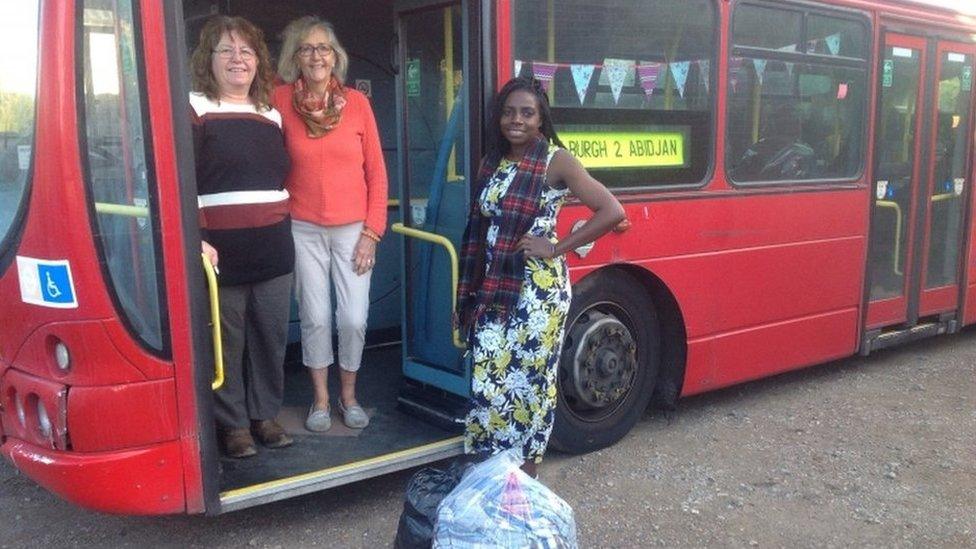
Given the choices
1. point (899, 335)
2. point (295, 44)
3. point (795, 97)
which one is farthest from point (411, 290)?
point (899, 335)

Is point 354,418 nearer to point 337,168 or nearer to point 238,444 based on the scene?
point 238,444

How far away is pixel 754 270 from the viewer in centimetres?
505

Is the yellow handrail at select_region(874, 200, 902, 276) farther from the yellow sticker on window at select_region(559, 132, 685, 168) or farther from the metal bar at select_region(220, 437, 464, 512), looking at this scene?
the metal bar at select_region(220, 437, 464, 512)

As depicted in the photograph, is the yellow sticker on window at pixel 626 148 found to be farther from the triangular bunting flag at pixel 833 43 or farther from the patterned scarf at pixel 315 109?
the triangular bunting flag at pixel 833 43

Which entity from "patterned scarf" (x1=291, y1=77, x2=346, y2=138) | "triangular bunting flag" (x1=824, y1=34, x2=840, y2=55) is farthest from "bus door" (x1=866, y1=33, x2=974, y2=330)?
"patterned scarf" (x1=291, y1=77, x2=346, y2=138)

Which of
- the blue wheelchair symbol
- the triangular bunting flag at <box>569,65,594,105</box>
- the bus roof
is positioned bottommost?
the blue wheelchair symbol

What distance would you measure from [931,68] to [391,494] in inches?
179

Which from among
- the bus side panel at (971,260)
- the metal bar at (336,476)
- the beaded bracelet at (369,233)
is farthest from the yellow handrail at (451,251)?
the bus side panel at (971,260)

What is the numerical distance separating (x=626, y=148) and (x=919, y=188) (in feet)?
9.07

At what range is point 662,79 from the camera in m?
4.58

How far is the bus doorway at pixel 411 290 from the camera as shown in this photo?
A: 12.1ft

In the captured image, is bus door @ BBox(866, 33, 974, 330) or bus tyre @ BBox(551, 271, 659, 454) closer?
bus tyre @ BBox(551, 271, 659, 454)

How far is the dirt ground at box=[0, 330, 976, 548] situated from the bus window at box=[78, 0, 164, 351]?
116 cm

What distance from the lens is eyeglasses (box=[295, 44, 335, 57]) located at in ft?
12.4
